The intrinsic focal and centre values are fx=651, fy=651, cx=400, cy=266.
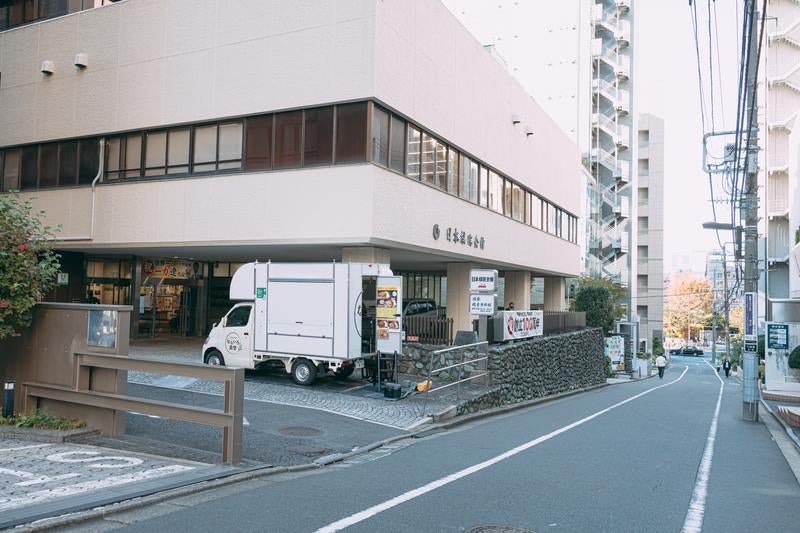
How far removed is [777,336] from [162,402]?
26.7 m

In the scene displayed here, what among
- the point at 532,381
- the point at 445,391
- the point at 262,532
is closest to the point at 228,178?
the point at 445,391

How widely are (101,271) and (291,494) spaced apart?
20253 millimetres

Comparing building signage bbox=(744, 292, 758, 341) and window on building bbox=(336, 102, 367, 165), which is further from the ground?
window on building bbox=(336, 102, 367, 165)

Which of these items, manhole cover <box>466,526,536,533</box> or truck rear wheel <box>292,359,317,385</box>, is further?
truck rear wheel <box>292,359,317,385</box>

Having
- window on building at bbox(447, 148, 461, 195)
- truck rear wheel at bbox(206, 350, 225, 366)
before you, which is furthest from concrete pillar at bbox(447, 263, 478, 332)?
truck rear wheel at bbox(206, 350, 225, 366)

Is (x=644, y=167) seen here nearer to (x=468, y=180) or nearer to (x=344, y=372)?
(x=468, y=180)

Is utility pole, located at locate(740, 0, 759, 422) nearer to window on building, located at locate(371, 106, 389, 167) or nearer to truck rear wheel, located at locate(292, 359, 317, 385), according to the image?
window on building, located at locate(371, 106, 389, 167)

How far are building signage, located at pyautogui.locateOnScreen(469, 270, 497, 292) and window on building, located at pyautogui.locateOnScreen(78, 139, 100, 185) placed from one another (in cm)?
1306

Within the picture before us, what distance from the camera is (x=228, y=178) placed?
61.7ft

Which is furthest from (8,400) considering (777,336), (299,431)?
(777,336)

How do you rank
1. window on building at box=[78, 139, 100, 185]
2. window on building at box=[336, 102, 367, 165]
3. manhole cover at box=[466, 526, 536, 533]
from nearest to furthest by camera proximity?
1. manhole cover at box=[466, 526, 536, 533]
2. window on building at box=[336, 102, 367, 165]
3. window on building at box=[78, 139, 100, 185]

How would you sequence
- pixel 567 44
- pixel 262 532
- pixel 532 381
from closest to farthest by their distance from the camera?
pixel 262 532 → pixel 532 381 → pixel 567 44

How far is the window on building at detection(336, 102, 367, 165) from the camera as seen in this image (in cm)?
1702

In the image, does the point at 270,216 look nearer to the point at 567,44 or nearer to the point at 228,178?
the point at 228,178
